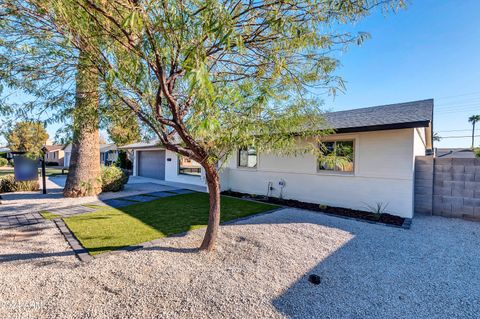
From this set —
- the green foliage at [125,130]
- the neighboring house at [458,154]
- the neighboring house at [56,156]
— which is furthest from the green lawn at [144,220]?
the neighboring house at [56,156]

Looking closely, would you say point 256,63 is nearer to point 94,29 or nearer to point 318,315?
point 94,29

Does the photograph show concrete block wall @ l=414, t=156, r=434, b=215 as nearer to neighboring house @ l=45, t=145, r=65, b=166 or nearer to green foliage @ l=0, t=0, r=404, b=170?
green foliage @ l=0, t=0, r=404, b=170

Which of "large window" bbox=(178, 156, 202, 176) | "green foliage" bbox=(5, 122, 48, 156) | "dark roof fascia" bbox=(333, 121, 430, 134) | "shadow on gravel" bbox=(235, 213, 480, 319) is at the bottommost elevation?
"shadow on gravel" bbox=(235, 213, 480, 319)

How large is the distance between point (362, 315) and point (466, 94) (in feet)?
146

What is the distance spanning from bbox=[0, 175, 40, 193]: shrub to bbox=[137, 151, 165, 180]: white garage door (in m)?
7.20

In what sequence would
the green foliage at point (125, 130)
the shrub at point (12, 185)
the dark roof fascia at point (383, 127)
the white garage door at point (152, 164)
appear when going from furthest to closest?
the white garage door at point (152, 164)
the shrub at point (12, 185)
the dark roof fascia at point (383, 127)
the green foliage at point (125, 130)

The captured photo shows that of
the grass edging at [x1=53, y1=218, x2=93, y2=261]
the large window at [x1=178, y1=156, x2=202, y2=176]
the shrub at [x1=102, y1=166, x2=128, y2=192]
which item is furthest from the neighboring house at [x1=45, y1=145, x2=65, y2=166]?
the grass edging at [x1=53, y1=218, x2=93, y2=261]

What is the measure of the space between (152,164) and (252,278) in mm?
16444

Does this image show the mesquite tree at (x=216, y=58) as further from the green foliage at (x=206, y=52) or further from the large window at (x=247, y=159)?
the large window at (x=247, y=159)

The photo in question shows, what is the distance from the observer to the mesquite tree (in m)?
2.18

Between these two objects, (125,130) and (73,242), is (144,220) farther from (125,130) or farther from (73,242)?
(125,130)

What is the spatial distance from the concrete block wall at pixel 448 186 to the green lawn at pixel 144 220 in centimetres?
500

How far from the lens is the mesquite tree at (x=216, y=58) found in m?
2.18

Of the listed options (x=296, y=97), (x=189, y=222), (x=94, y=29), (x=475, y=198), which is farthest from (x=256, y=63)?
(x=475, y=198)
